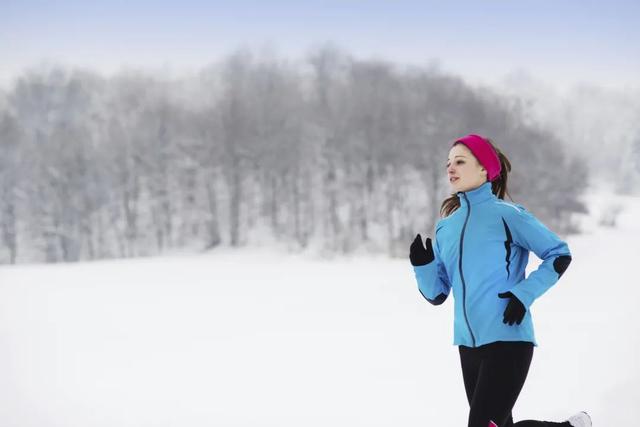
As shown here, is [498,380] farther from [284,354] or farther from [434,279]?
[284,354]

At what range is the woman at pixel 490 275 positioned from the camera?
1.75m

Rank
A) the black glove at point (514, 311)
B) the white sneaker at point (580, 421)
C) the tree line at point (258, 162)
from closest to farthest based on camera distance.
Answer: the black glove at point (514, 311) < the white sneaker at point (580, 421) < the tree line at point (258, 162)

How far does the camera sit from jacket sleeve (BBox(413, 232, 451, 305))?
6.42 ft

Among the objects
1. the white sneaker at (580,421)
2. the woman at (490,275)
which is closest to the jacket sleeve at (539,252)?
the woman at (490,275)

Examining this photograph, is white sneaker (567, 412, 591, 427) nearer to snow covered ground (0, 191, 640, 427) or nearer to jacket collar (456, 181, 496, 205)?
jacket collar (456, 181, 496, 205)

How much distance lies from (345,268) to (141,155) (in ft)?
54.3

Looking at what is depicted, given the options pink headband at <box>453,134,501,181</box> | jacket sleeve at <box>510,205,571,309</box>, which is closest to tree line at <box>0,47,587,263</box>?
pink headband at <box>453,134,501,181</box>

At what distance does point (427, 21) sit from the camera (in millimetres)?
22984

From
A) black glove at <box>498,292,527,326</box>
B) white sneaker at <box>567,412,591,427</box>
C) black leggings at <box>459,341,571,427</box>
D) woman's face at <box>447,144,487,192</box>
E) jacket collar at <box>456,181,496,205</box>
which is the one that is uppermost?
woman's face at <box>447,144,487,192</box>

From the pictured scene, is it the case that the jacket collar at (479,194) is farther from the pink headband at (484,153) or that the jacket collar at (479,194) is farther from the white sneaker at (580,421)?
the white sneaker at (580,421)

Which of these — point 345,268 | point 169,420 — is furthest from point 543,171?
point 169,420

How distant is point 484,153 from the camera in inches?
73.9

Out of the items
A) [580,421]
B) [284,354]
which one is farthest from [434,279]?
[284,354]

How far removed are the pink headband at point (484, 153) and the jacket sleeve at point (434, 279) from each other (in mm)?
315
